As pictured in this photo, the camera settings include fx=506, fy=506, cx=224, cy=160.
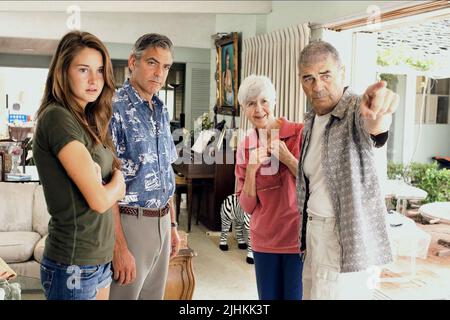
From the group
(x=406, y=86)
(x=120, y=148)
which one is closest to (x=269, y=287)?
(x=120, y=148)

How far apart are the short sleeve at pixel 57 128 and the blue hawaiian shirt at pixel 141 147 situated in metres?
0.17

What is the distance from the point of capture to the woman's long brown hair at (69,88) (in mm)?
783

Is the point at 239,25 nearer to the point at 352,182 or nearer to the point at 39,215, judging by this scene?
the point at 39,215

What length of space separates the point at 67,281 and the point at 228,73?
2.67 meters

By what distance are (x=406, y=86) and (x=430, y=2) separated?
93 centimetres

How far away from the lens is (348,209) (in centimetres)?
87

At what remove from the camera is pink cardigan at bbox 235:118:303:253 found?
1165 millimetres

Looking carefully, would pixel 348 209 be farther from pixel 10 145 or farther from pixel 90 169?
pixel 10 145

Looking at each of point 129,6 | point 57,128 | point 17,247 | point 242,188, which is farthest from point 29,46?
point 57,128

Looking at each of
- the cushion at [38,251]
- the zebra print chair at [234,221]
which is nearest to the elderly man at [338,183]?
the cushion at [38,251]

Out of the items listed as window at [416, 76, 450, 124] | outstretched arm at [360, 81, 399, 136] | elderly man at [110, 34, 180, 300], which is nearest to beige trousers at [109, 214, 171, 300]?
elderly man at [110, 34, 180, 300]

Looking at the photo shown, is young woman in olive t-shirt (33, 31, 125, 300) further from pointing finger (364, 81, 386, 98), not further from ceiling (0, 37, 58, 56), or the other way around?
ceiling (0, 37, 58, 56)

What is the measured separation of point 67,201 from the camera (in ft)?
2.56

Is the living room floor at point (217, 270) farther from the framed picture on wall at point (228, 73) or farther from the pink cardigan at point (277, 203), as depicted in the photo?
the framed picture on wall at point (228, 73)
